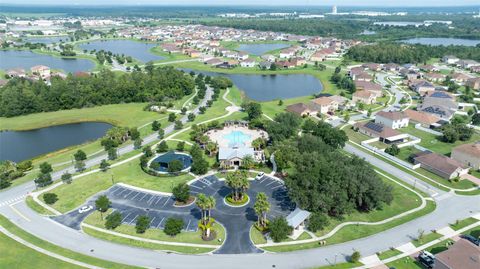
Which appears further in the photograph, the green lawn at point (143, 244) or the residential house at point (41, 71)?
the residential house at point (41, 71)

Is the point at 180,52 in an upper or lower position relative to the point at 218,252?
upper

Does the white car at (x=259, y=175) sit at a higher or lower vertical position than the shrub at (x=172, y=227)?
lower

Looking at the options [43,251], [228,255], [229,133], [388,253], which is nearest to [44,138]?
[229,133]

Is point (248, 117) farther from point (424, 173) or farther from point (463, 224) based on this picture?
point (463, 224)

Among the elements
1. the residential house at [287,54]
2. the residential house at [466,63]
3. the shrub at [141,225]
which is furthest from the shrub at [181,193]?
the residential house at [466,63]

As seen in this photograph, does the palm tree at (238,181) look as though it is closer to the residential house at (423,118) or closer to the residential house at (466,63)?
the residential house at (423,118)

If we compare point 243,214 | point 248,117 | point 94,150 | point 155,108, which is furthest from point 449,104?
point 94,150

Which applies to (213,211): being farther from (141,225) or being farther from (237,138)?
(237,138)
